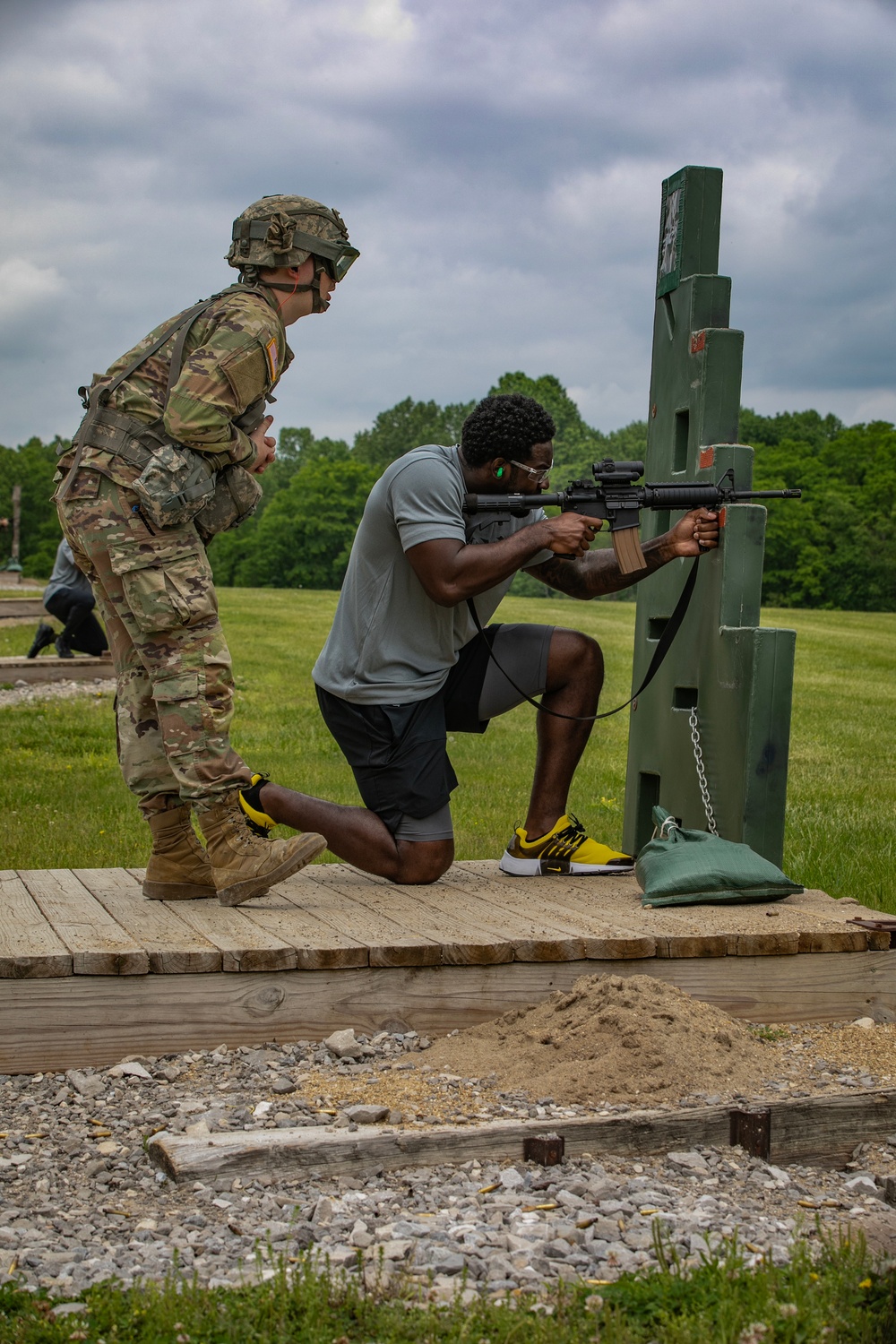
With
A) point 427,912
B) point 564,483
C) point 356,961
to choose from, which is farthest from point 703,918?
point 564,483

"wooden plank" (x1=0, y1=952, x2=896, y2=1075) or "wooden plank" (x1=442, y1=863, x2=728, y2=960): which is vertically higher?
"wooden plank" (x1=442, y1=863, x2=728, y2=960)

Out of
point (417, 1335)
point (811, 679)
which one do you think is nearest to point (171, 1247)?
point (417, 1335)

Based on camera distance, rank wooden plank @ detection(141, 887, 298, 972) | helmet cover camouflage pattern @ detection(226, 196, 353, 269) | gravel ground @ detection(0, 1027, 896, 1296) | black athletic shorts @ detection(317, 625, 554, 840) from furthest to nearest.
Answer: black athletic shorts @ detection(317, 625, 554, 840) → helmet cover camouflage pattern @ detection(226, 196, 353, 269) → wooden plank @ detection(141, 887, 298, 972) → gravel ground @ detection(0, 1027, 896, 1296)

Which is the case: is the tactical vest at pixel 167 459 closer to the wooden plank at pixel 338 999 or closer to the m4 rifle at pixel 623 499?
the m4 rifle at pixel 623 499

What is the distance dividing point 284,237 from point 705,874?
249 centimetres

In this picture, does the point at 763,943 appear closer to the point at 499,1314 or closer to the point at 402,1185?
the point at 402,1185

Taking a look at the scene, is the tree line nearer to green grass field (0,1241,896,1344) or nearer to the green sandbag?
the green sandbag

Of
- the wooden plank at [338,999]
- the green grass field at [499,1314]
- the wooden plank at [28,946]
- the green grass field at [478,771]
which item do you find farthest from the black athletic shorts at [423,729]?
the green grass field at [499,1314]

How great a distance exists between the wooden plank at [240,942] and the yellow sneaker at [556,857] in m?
1.31

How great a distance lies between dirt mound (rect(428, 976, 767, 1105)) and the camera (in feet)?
11.2

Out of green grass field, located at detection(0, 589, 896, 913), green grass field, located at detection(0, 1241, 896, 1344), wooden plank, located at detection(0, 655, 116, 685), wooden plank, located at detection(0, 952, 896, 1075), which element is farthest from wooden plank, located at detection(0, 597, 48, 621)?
green grass field, located at detection(0, 1241, 896, 1344)

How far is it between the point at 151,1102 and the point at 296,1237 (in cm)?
93

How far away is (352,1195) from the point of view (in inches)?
111

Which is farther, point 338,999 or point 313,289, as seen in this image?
point 313,289
